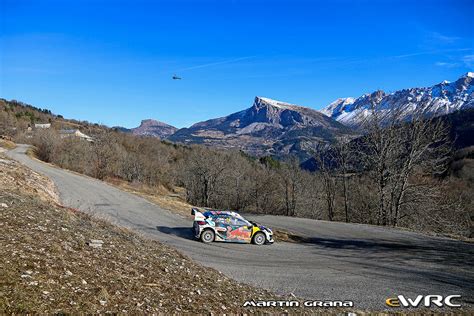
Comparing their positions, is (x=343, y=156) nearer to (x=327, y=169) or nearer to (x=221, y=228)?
(x=327, y=169)

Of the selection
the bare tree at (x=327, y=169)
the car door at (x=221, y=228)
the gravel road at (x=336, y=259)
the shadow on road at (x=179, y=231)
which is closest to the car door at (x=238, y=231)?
the car door at (x=221, y=228)

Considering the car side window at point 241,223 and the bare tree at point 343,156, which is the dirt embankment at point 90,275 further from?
the bare tree at point 343,156

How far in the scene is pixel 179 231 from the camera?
18.3 meters

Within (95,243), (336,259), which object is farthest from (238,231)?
(95,243)

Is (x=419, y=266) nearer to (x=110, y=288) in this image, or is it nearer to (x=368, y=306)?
(x=368, y=306)

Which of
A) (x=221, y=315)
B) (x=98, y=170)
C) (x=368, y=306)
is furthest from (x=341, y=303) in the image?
(x=98, y=170)

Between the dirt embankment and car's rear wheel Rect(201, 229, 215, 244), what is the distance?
206 inches

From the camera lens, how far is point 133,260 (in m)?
8.78

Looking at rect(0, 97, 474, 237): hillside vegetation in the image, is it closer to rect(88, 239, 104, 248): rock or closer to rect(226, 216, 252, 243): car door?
rect(226, 216, 252, 243): car door

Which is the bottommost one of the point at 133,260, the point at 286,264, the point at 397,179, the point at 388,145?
the point at 286,264

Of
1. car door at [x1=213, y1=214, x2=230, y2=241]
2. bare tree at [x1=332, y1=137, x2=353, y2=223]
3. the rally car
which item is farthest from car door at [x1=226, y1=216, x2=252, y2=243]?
bare tree at [x1=332, y1=137, x2=353, y2=223]

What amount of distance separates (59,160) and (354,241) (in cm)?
5256

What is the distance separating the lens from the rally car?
54.0 ft

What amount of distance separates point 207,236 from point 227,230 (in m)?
0.99
